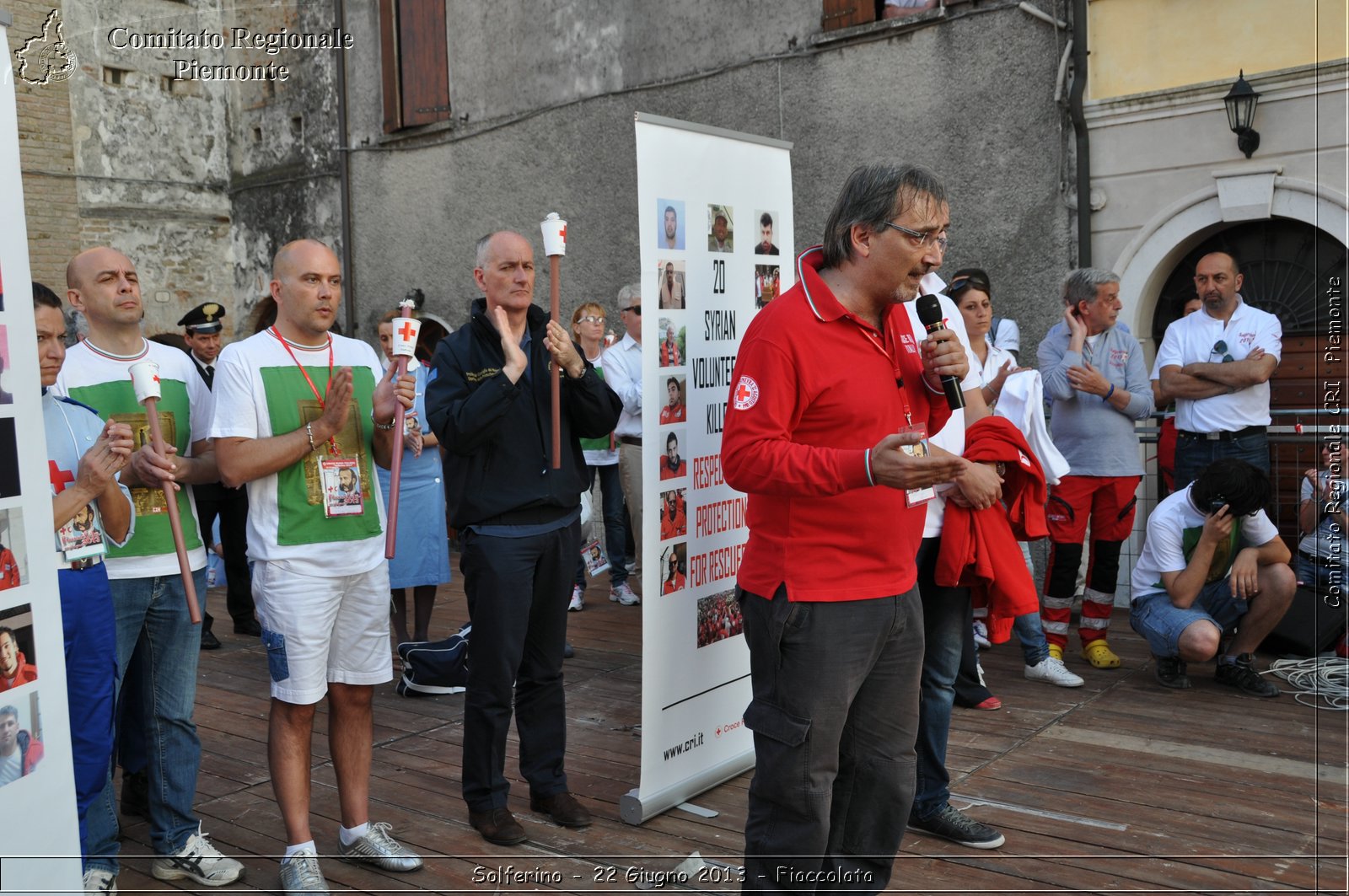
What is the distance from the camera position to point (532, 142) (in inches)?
480

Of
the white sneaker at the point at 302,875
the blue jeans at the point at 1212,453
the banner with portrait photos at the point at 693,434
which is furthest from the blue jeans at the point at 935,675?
the blue jeans at the point at 1212,453

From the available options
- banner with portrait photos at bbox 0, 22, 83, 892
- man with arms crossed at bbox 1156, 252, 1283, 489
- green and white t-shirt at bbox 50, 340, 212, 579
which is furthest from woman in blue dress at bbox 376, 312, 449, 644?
man with arms crossed at bbox 1156, 252, 1283, 489

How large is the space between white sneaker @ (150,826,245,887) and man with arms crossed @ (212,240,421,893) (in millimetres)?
317

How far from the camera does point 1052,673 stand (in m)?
6.02

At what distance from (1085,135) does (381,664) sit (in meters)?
6.65

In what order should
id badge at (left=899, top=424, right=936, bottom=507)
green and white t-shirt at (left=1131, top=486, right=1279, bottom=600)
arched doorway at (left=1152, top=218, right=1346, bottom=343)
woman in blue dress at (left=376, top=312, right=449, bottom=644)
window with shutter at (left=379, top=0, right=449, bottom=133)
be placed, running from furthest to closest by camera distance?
window with shutter at (left=379, top=0, right=449, bottom=133), arched doorway at (left=1152, top=218, right=1346, bottom=343), woman in blue dress at (left=376, top=312, right=449, bottom=644), green and white t-shirt at (left=1131, top=486, right=1279, bottom=600), id badge at (left=899, top=424, right=936, bottom=507)

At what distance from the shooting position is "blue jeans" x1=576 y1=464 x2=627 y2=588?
876 centimetres

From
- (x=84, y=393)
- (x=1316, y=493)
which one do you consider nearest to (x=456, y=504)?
(x=84, y=393)

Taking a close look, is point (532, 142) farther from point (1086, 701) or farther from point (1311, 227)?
point (1086, 701)

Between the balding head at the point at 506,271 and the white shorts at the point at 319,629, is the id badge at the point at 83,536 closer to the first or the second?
the white shorts at the point at 319,629

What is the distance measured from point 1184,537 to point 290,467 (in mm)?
4345

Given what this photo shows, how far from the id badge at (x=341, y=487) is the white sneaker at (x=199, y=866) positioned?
3.98 ft

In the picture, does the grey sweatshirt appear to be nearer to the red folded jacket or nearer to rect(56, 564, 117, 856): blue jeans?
the red folded jacket

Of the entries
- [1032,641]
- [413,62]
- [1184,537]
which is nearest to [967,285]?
[1184,537]
